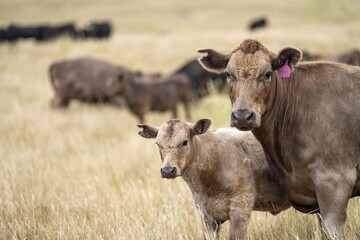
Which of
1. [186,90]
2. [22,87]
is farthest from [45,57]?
[186,90]

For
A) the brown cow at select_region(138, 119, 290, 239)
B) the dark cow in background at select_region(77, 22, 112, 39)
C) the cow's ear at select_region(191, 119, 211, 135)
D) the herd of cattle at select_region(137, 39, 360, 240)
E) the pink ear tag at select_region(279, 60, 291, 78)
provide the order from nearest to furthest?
the herd of cattle at select_region(137, 39, 360, 240), the pink ear tag at select_region(279, 60, 291, 78), the brown cow at select_region(138, 119, 290, 239), the cow's ear at select_region(191, 119, 211, 135), the dark cow in background at select_region(77, 22, 112, 39)

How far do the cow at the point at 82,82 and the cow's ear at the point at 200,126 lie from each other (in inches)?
493

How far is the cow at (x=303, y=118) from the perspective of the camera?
5.46 metres

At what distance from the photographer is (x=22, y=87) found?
23.6 m

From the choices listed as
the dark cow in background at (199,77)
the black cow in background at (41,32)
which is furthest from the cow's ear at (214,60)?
the black cow in background at (41,32)

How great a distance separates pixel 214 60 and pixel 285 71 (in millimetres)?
731

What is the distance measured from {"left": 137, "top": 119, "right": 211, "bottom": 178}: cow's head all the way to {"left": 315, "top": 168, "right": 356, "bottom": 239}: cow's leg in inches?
52.9

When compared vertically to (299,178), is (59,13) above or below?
below

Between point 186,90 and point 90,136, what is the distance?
4.55 meters

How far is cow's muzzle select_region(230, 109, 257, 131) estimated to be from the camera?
5.21 meters

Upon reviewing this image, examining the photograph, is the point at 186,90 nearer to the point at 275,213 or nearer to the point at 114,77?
the point at 114,77

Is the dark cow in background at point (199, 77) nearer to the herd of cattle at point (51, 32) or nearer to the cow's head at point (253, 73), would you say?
the cow's head at point (253, 73)

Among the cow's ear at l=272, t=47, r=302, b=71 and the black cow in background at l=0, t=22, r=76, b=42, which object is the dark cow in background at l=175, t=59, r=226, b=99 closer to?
the cow's ear at l=272, t=47, r=302, b=71

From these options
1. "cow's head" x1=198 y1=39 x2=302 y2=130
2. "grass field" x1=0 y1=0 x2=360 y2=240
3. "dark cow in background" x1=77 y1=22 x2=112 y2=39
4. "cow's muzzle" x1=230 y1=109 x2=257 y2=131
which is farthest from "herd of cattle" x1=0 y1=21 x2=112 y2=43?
"cow's muzzle" x1=230 y1=109 x2=257 y2=131
